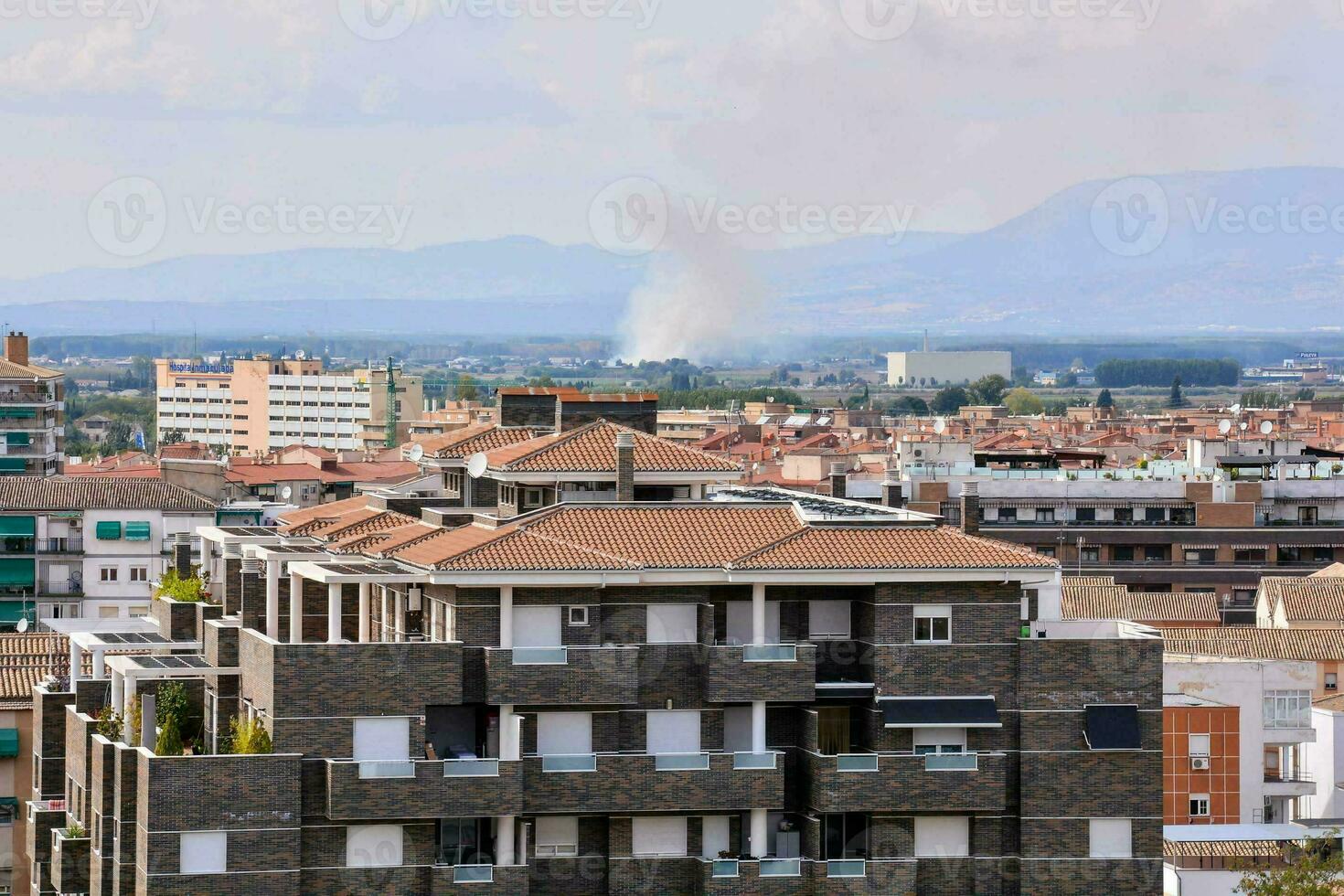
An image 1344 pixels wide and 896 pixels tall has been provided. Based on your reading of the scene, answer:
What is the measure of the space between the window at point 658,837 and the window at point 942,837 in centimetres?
255

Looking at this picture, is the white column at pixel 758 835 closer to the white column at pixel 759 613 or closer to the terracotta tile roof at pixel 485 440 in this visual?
the white column at pixel 759 613

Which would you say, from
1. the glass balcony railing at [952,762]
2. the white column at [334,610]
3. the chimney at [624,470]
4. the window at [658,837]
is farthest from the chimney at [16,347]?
the glass balcony railing at [952,762]

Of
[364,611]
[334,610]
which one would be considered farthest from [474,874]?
[364,611]

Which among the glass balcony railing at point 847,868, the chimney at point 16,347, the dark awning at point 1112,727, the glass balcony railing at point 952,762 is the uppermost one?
the chimney at point 16,347

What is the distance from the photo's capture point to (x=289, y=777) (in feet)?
91.7

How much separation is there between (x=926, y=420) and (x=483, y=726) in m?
166

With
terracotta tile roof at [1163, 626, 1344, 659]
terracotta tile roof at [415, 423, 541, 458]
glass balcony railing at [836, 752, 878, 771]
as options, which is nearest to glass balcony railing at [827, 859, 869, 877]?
glass balcony railing at [836, 752, 878, 771]

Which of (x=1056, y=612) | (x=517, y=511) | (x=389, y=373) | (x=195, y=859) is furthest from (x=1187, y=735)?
(x=389, y=373)

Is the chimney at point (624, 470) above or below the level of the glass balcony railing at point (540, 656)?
above

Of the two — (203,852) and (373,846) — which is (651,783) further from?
(203,852)

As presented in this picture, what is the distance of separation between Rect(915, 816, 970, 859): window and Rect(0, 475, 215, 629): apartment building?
3877 centimetres

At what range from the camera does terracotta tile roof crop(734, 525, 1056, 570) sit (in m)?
29.7

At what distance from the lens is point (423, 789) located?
28.4 meters

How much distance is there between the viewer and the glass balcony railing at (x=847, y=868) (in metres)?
29.2
